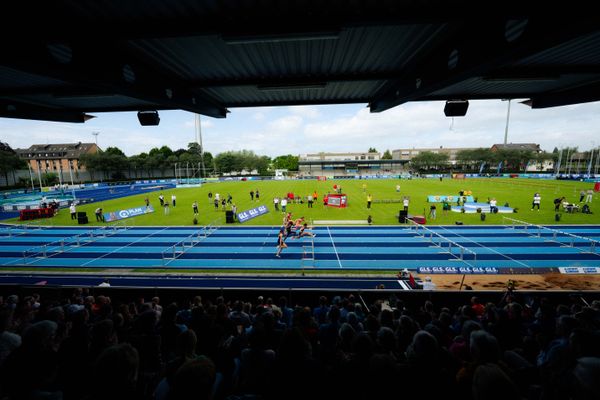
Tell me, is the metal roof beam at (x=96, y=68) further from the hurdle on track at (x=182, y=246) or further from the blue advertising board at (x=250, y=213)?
the blue advertising board at (x=250, y=213)

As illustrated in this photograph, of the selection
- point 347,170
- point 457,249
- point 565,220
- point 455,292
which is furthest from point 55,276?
point 347,170

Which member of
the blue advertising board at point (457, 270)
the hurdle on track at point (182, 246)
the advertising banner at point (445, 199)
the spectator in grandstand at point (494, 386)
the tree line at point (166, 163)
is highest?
the tree line at point (166, 163)

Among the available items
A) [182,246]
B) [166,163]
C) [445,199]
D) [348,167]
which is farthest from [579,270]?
[348,167]

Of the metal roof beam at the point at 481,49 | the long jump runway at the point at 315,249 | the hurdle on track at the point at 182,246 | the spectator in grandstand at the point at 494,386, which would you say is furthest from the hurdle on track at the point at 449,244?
the hurdle on track at the point at 182,246

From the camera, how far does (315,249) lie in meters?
14.3

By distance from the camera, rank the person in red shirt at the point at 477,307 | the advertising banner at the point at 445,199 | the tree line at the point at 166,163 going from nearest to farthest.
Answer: the person in red shirt at the point at 477,307, the advertising banner at the point at 445,199, the tree line at the point at 166,163

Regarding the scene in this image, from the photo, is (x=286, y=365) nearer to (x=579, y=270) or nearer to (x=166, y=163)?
(x=579, y=270)

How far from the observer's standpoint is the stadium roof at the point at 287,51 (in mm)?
3217

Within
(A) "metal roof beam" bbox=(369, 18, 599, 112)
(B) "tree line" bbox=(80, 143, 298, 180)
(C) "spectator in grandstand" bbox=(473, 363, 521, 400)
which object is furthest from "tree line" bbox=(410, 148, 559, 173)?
(C) "spectator in grandstand" bbox=(473, 363, 521, 400)

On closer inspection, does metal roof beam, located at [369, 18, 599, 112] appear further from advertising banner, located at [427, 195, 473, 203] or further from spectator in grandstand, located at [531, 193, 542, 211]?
spectator in grandstand, located at [531, 193, 542, 211]

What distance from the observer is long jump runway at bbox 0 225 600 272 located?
12344mm

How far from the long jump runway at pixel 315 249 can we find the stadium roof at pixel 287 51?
7680mm

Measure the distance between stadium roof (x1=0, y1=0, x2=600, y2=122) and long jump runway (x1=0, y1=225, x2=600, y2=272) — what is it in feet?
25.2

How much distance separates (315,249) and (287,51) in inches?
433
